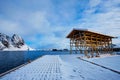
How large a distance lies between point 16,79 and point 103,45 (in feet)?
99.1

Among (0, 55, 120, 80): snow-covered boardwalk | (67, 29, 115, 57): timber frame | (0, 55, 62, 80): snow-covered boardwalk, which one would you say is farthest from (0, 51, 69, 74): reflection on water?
(67, 29, 115, 57): timber frame

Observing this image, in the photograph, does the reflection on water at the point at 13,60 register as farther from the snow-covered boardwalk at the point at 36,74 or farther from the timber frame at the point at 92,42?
the timber frame at the point at 92,42

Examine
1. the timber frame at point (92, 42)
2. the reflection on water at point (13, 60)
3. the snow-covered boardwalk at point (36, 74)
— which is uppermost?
the timber frame at point (92, 42)

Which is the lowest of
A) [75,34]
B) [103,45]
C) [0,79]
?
[0,79]

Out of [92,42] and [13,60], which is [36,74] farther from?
[92,42]

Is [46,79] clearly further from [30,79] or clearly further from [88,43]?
[88,43]

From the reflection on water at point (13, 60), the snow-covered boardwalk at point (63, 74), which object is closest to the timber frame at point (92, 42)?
the reflection on water at point (13, 60)

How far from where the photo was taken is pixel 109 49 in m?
34.9

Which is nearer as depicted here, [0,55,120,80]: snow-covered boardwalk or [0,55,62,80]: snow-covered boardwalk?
[0,55,120,80]: snow-covered boardwalk

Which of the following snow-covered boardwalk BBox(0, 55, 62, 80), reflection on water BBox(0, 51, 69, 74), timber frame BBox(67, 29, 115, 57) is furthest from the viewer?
timber frame BBox(67, 29, 115, 57)

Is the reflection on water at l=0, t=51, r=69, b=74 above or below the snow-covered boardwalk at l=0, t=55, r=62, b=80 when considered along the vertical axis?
below

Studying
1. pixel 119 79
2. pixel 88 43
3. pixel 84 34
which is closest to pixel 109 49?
pixel 88 43

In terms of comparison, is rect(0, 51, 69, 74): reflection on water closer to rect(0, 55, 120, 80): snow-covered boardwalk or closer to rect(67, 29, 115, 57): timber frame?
rect(0, 55, 120, 80): snow-covered boardwalk

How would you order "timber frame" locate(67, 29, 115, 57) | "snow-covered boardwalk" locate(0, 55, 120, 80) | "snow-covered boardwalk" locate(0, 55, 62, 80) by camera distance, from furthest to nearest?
"timber frame" locate(67, 29, 115, 57) < "snow-covered boardwalk" locate(0, 55, 62, 80) < "snow-covered boardwalk" locate(0, 55, 120, 80)
